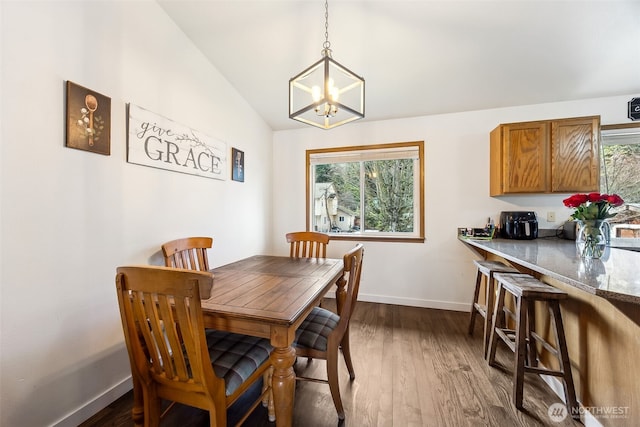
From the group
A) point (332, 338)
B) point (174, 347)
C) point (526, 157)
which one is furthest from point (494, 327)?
point (174, 347)

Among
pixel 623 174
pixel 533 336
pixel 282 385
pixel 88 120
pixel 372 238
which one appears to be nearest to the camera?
pixel 282 385

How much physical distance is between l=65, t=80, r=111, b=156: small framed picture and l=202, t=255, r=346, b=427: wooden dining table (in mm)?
1074

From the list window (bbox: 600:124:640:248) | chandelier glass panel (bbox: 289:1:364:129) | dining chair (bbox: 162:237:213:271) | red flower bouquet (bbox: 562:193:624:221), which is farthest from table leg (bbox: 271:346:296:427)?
window (bbox: 600:124:640:248)

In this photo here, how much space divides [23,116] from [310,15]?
1.89m

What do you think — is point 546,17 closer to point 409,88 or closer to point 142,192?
point 409,88

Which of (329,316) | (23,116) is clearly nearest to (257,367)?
(329,316)

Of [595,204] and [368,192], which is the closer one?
[595,204]

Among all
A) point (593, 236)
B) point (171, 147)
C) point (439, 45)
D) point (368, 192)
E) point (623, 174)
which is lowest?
point (593, 236)

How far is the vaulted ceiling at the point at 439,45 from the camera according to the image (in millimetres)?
1825

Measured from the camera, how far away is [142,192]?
177 centimetres

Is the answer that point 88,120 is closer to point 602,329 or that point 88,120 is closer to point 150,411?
point 150,411

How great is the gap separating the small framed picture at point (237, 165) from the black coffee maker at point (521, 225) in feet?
9.66

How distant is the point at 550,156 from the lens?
2.42 metres

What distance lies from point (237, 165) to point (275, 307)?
2.05 meters
